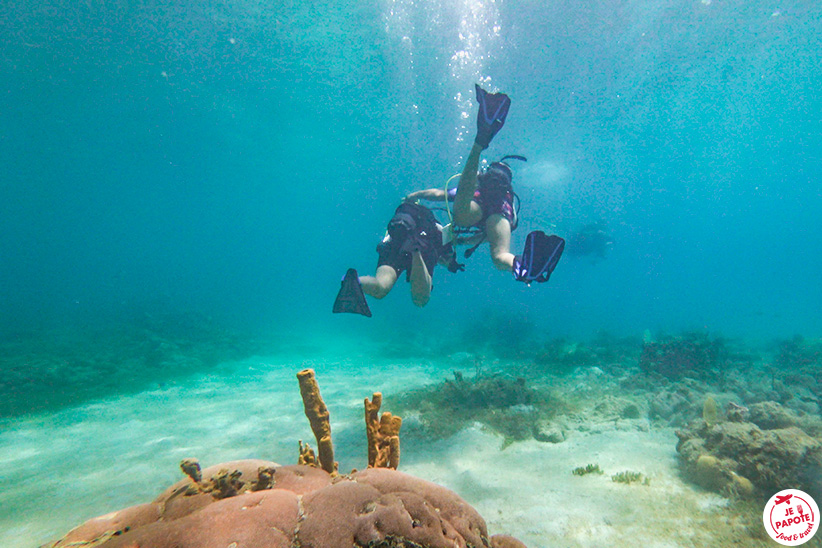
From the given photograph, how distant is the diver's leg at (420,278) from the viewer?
543 centimetres

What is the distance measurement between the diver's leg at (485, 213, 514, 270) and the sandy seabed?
9.42 ft

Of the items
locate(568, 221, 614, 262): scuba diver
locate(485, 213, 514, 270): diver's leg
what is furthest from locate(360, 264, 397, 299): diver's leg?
locate(568, 221, 614, 262): scuba diver

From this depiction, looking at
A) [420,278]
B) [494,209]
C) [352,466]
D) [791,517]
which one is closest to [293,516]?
[352,466]

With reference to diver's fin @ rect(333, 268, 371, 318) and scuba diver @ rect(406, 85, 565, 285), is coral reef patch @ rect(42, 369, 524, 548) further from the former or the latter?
scuba diver @ rect(406, 85, 565, 285)

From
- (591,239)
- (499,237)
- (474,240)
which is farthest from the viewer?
(591,239)

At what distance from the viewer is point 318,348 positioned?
68.0ft

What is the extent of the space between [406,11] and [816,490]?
20918 millimetres

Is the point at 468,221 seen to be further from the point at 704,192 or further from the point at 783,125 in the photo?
the point at 704,192

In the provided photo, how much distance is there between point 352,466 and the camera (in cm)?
433

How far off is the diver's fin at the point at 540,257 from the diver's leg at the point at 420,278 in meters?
1.60

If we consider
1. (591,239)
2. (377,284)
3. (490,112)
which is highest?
(591,239)

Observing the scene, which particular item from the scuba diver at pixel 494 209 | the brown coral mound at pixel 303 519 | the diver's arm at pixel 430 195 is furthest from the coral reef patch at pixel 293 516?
the diver's arm at pixel 430 195

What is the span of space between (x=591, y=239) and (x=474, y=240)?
A: 66.6 feet

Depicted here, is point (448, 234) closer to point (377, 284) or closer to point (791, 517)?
point (377, 284)
